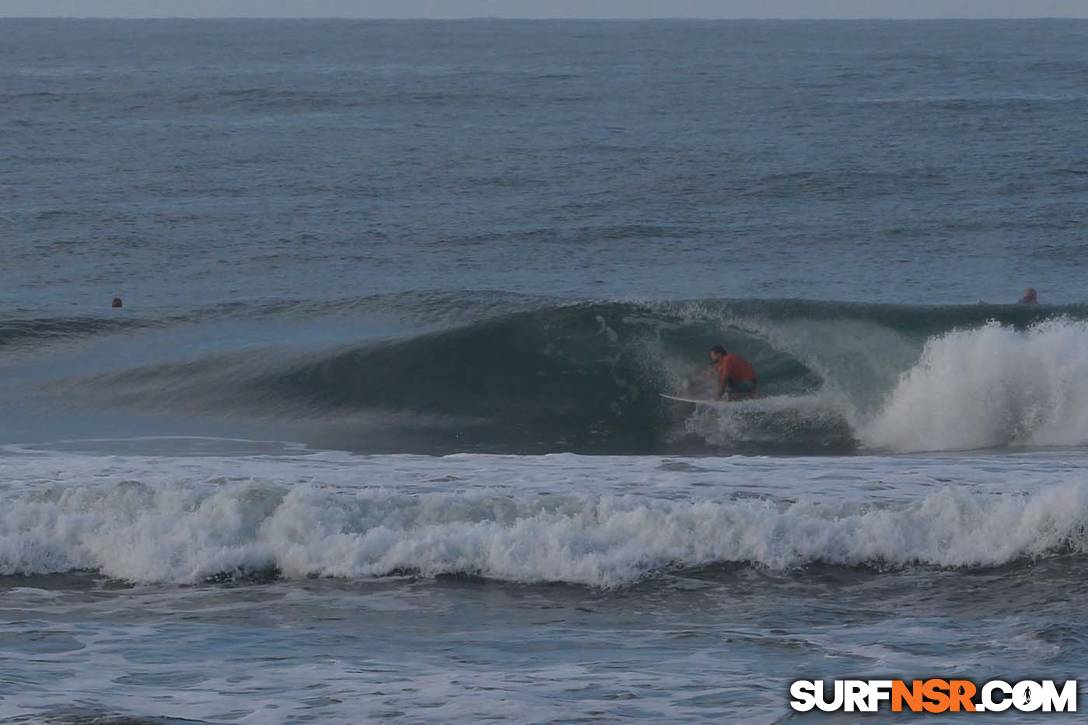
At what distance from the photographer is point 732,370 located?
1805cm

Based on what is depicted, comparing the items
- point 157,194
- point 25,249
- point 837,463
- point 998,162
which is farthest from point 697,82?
point 837,463

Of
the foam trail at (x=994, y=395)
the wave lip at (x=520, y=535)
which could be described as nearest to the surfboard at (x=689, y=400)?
the foam trail at (x=994, y=395)

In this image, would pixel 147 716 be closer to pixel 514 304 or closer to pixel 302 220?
pixel 514 304

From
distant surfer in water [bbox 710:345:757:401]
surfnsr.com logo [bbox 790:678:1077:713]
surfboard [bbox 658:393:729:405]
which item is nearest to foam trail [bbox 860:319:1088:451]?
distant surfer in water [bbox 710:345:757:401]

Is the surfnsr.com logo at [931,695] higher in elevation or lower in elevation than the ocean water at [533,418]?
lower

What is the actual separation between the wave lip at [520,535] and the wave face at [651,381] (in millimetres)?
4368

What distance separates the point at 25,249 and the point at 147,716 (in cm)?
2385

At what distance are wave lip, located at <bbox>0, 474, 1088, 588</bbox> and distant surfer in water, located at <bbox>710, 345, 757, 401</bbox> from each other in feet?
18.1

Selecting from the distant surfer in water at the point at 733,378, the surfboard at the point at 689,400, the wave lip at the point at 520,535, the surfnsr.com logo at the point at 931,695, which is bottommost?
the surfnsr.com logo at the point at 931,695

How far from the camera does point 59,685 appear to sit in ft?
29.0

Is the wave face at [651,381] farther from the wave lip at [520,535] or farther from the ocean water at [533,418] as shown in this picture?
the wave lip at [520,535]

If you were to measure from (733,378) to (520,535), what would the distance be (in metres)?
6.77

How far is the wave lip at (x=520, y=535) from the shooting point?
11.5 meters

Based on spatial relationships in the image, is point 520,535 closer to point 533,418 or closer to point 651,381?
point 533,418
